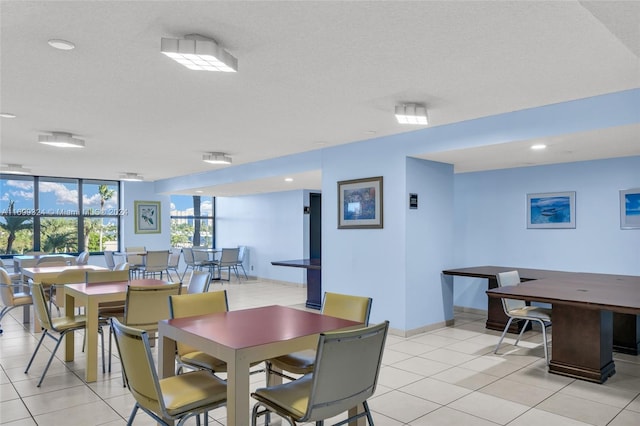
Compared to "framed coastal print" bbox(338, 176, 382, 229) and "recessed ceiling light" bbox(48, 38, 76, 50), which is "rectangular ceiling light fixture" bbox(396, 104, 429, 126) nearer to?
"framed coastal print" bbox(338, 176, 382, 229)

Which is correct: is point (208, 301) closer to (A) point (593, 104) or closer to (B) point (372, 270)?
(B) point (372, 270)

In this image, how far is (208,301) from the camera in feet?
10.1

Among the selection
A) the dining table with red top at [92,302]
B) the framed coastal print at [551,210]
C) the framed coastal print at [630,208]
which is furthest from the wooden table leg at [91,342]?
the framed coastal print at [630,208]

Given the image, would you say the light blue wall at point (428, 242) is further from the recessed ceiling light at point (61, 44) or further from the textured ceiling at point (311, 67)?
the recessed ceiling light at point (61, 44)

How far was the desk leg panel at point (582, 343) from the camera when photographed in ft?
11.8

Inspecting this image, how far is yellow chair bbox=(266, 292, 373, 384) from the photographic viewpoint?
104 inches

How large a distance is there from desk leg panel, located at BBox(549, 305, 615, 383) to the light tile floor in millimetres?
101

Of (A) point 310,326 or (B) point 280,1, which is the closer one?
(B) point 280,1

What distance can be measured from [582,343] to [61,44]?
14.6 ft

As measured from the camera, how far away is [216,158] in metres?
6.44

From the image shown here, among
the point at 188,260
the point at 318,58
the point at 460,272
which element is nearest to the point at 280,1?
the point at 318,58

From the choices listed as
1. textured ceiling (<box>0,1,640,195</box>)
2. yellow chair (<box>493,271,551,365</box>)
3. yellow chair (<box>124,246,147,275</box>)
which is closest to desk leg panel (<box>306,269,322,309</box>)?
textured ceiling (<box>0,1,640,195</box>)

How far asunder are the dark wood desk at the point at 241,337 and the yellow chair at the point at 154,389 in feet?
0.71

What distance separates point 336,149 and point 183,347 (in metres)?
3.69
